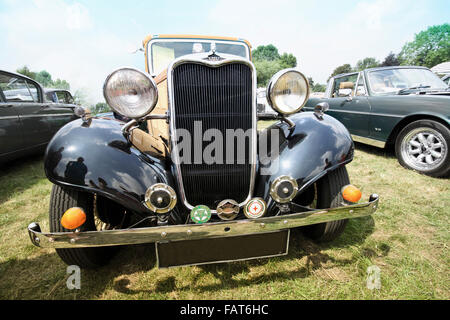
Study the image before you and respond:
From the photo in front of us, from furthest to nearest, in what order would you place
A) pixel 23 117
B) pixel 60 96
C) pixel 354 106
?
pixel 60 96
pixel 354 106
pixel 23 117

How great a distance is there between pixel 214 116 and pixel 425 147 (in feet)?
11.8

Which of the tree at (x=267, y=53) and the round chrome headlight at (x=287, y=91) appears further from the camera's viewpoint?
the tree at (x=267, y=53)

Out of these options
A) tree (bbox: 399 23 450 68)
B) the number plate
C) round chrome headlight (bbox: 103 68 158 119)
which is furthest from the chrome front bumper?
tree (bbox: 399 23 450 68)

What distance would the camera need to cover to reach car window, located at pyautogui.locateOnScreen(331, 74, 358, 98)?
4328 millimetres

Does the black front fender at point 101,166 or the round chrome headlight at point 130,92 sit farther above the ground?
the round chrome headlight at point 130,92

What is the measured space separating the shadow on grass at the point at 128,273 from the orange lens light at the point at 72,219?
0.64 meters

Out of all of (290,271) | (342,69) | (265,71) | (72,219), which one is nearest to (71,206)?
(72,219)

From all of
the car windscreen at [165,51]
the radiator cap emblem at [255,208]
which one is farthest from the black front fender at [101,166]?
the car windscreen at [165,51]

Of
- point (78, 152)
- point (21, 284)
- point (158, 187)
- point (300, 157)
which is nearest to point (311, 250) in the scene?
point (300, 157)

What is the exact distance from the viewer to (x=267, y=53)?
5431cm

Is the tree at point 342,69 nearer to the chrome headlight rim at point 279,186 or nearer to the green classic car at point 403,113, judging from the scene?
the green classic car at point 403,113

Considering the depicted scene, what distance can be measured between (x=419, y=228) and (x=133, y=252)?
2635 mm

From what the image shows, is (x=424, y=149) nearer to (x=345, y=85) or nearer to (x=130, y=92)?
(x=345, y=85)

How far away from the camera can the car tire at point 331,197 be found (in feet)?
5.43
